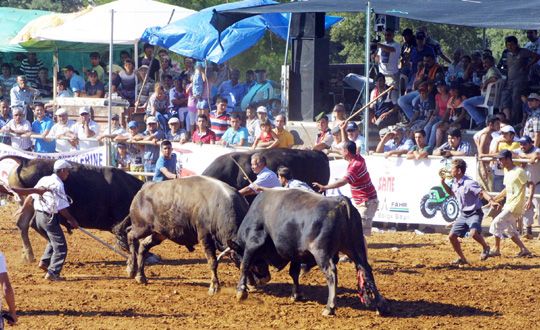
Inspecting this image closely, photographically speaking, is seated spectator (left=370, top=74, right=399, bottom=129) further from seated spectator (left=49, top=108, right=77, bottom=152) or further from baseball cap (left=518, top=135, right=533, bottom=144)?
seated spectator (left=49, top=108, right=77, bottom=152)

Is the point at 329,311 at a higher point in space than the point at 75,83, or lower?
lower

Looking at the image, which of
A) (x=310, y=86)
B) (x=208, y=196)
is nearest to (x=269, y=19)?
(x=310, y=86)

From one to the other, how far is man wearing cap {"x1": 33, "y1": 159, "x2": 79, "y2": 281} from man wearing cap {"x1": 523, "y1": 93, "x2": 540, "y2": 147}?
817 cm

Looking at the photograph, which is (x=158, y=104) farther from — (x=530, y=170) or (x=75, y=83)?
(x=530, y=170)

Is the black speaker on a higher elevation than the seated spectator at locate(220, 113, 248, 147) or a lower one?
higher

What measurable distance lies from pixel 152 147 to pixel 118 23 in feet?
20.7

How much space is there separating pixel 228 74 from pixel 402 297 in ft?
43.1

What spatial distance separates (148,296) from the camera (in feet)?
41.1

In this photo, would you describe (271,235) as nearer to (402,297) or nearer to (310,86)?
(402,297)

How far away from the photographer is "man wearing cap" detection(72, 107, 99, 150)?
68.9 ft

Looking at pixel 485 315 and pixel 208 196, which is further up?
pixel 208 196

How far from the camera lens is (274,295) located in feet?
41.5

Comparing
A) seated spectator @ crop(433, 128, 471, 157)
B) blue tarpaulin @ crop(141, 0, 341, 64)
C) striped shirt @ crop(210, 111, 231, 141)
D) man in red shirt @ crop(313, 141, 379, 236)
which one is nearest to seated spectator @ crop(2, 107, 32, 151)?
blue tarpaulin @ crop(141, 0, 341, 64)

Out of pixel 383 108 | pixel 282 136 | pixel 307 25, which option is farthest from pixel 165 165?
pixel 307 25
